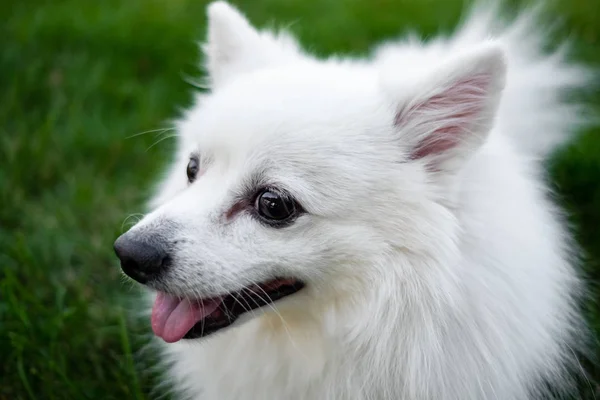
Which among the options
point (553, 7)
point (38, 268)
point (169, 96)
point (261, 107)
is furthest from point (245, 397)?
point (553, 7)

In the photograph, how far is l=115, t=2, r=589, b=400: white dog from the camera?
2.19 m

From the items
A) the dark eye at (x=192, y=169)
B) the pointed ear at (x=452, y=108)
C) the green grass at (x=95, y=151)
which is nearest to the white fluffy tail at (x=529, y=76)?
the green grass at (x=95, y=151)

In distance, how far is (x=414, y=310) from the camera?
2191 mm

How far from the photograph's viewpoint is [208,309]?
2.34m

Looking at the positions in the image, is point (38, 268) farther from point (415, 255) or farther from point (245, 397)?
point (415, 255)

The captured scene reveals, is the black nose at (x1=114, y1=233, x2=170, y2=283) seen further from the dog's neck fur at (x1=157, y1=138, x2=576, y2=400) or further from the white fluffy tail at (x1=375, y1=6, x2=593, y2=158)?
the white fluffy tail at (x1=375, y1=6, x2=593, y2=158)

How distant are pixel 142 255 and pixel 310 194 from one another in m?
0.59

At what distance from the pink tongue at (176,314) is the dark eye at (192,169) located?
47 centimetres

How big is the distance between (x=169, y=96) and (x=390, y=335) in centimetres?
355

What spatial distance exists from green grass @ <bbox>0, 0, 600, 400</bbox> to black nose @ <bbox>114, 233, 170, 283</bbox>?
86 centimetres

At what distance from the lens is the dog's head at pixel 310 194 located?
7.18 ft

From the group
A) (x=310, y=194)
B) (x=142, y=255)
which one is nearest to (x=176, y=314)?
(x=142, y=255)

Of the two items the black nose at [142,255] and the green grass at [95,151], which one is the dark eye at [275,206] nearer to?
the black nose at [142,255]

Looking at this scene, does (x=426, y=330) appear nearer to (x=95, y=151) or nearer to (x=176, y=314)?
(x=176, y=314)
